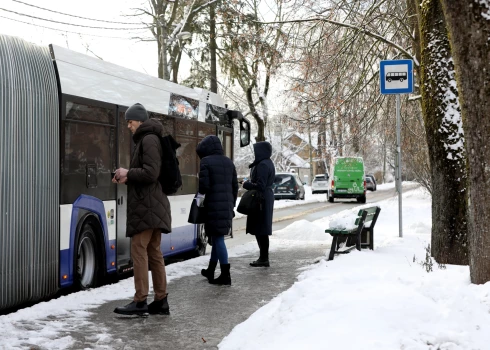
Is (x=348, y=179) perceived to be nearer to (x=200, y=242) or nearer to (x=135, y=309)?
(x=200, y=242)

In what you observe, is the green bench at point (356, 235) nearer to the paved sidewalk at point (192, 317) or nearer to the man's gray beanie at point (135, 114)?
the paved sidewalk at point (192, 317)

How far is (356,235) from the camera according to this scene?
10570 mm

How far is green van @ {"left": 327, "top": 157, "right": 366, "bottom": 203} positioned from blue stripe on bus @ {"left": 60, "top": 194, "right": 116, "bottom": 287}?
95.3ft

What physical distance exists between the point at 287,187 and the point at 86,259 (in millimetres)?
30151

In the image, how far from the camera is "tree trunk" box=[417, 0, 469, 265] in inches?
341

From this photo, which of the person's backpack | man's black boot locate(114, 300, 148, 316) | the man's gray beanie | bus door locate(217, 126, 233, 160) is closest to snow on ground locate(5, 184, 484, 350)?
man's black boot locate(114, 300, 148, 316)

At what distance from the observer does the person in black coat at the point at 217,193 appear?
840 centimetres

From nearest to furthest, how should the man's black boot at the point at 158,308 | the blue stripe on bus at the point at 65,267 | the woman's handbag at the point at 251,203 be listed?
the man's black boot at the point at 158,308
the blue stripe on bus at the point at 65,267
the woman's handbag at the point at 251,203

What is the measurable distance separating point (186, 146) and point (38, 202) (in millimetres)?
4660

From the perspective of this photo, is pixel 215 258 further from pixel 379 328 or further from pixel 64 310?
pixel 379 328

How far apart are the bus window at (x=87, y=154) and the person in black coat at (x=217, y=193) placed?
1.14 metres

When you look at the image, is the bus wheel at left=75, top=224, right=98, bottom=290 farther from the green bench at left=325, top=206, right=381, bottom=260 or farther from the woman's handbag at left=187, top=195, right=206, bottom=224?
the green bench at left=325, top=206, right=381, bottom=260

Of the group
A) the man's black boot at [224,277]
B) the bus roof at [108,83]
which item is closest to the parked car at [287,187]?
the bus roof at [108,83]

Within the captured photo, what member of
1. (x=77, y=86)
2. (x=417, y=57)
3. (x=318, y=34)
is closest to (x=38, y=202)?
(x=77, y=86)
